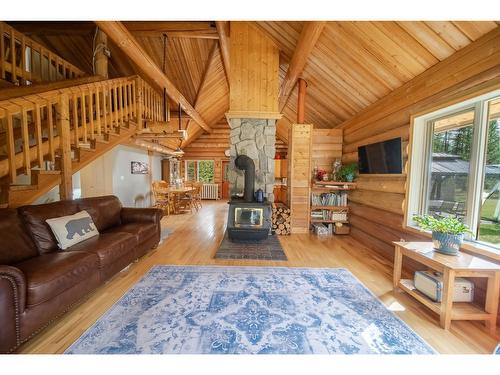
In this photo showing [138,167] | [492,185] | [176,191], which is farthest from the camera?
[138,167]

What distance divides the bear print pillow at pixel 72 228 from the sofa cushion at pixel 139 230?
0.33 m

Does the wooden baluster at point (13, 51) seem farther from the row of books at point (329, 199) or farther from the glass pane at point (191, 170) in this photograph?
the glass pane at point (191, 170)

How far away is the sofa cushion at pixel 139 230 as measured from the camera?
2742 millimetres

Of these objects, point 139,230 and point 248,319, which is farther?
point 139,230

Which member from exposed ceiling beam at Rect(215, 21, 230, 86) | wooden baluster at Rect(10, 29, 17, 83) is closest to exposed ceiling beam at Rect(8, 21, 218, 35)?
exposed ceiling beam at Rect(215, 21, 230, 86)

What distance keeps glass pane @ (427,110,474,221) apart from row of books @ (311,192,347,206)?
1.79 meters

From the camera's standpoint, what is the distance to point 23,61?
315 cm

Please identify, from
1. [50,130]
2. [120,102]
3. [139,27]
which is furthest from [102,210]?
[139,27]

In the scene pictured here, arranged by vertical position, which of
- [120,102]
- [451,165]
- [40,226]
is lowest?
[40,226]

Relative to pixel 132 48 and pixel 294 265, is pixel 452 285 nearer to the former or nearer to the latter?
pixel 294 265

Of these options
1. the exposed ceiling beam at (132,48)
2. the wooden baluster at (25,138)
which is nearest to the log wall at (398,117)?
the exposed ceiling beam at (132,48)

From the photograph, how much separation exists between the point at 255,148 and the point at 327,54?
6.49 ft
